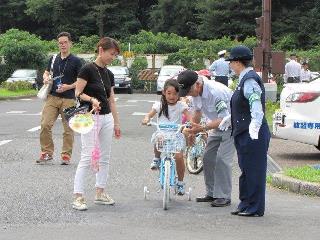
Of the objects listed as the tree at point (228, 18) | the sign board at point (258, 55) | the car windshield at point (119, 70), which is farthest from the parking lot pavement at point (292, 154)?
the tree at point (228, 18)

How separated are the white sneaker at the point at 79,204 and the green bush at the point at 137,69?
3938cm

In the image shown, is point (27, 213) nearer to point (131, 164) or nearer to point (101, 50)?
point (101, 50)

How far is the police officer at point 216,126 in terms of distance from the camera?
8.80 m

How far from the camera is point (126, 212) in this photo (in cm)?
841

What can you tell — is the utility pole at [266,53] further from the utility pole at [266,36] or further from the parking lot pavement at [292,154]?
the parking lot pavement at [292,154]

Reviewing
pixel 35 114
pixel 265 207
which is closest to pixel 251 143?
pixel 265 207

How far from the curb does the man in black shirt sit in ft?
11.3

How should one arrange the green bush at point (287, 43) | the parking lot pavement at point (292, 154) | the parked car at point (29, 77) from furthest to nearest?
the green bush at point (287, 43)
the parked car at point (29, 77)
the parking lot pavement at point (292, 154)

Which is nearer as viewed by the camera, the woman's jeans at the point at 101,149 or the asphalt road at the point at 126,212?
the asphalt road at the point at 126,212

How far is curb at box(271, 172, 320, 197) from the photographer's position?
32.2ft

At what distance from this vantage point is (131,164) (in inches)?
500

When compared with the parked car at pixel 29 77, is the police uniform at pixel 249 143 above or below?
above

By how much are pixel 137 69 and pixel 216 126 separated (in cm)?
4024

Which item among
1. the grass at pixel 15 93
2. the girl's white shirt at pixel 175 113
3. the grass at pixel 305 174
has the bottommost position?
the grass at pixel 15 93
